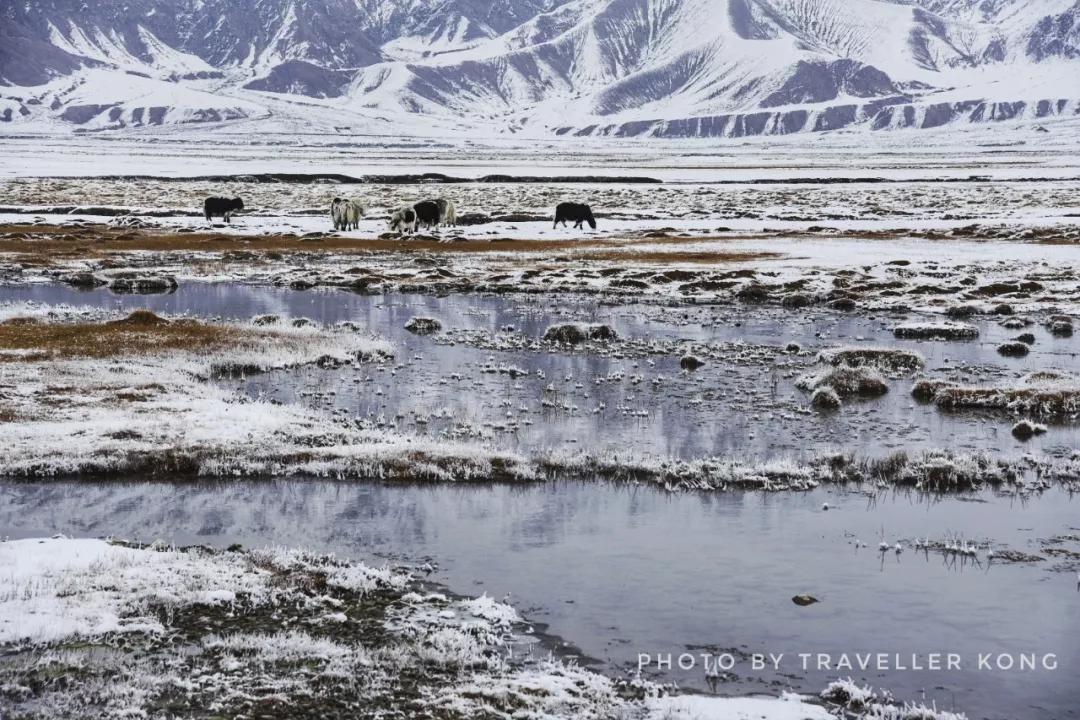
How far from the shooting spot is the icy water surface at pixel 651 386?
16109 mm

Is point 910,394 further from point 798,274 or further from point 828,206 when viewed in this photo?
point 828,206

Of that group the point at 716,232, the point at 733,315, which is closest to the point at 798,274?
the point at 733,315

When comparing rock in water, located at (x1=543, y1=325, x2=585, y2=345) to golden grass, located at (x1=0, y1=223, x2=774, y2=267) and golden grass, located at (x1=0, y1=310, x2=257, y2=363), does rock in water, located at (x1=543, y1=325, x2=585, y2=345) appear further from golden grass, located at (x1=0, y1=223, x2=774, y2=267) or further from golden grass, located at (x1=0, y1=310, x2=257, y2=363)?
golden grass, located at (x1=0, y1=223, x2=774, y2=267)

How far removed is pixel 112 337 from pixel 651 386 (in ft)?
41.8

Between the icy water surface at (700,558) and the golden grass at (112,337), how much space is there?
964 centimetres

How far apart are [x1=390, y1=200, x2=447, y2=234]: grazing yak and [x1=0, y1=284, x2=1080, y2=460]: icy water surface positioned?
82.1 feet

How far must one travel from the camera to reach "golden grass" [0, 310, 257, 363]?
73.9ft

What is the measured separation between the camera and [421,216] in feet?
190

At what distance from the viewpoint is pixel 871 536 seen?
38.5 ft

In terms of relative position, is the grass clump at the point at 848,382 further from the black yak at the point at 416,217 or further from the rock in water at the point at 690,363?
the black yak at the point at 416,217

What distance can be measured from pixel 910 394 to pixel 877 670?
1181 cm

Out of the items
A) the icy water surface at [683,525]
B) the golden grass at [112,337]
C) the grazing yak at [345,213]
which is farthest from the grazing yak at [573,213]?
the icy water surface at [683,525]

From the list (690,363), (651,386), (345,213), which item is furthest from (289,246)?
(651,386)

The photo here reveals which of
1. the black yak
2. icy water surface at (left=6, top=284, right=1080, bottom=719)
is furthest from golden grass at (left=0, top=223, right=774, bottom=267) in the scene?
icy water surface at (left=6, top=284, right=1080, bottom=719)
